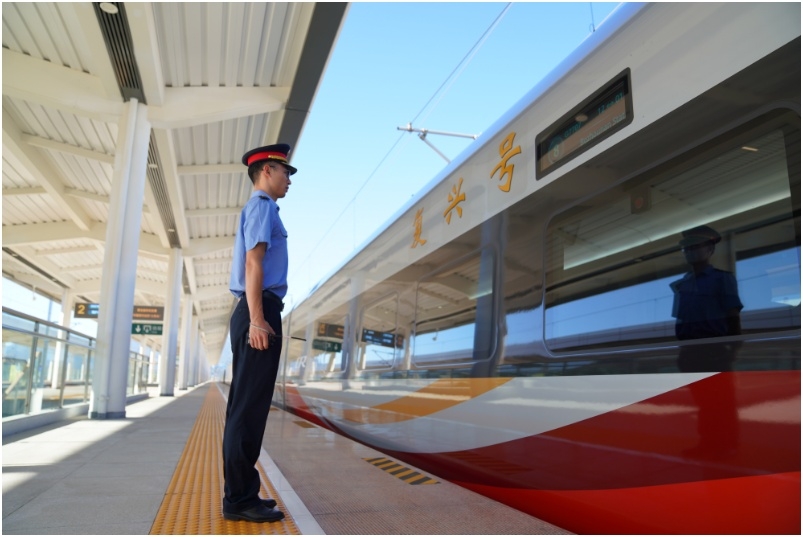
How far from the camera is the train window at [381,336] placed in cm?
520

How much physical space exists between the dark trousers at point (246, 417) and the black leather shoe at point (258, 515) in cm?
2

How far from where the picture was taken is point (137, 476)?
3.59 meters

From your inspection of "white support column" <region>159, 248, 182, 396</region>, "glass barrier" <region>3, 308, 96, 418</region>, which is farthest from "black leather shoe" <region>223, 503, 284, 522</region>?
"white support column" <region>159, 248, 182, 396</region>

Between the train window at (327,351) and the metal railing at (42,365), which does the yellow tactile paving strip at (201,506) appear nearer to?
the train window at (327,351)

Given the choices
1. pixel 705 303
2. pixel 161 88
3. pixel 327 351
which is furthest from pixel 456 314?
pixel 161 88

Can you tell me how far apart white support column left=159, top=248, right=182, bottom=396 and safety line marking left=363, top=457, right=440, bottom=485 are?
16.4 meters

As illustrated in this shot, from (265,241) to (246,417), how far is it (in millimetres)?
751

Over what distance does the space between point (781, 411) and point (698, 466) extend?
389 millimetres

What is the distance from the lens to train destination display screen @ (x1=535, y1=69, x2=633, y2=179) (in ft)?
8.22

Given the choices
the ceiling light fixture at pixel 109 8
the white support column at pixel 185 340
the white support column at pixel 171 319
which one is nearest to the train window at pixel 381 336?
the ceiling light fixture at pixel 109 8

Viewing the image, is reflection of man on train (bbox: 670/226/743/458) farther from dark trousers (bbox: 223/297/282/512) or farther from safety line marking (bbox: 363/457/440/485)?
safety line marking (bbox: 363/457/440/485)

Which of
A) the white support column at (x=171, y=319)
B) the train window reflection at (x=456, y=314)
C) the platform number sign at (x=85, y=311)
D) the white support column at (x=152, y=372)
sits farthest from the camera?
the white support column at (x=152, y=372)

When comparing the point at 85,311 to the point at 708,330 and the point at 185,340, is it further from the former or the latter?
the point at 708,330

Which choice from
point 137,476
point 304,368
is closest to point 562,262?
point 137,476
